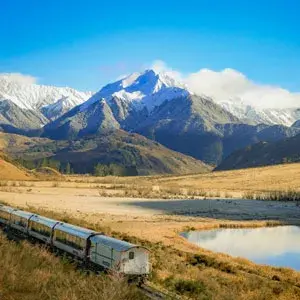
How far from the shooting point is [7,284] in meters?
19.4

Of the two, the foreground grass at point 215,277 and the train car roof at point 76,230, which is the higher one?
the train car roof at point 76,230

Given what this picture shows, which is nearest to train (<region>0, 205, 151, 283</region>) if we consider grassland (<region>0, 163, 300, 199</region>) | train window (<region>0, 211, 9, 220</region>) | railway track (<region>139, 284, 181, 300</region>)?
railway track (<region>139, 284, 181, 300</region>)

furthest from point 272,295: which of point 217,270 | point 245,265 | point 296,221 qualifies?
point 296,221

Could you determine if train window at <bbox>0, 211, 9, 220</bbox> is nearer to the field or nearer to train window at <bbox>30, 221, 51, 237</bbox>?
train window at <bbox>30, 221, 51, 237</bbox>

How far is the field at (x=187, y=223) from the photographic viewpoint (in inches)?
1156

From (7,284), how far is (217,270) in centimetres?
2053

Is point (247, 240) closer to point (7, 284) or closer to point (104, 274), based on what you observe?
point (104, 274)

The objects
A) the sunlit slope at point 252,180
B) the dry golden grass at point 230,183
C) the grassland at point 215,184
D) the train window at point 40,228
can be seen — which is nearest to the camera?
the train window at point 40,228

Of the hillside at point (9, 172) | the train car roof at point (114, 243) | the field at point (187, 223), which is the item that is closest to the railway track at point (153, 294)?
the field at point (187, 223)

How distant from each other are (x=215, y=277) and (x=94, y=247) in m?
8.46

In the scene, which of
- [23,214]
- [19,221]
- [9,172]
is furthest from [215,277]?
[9,172]

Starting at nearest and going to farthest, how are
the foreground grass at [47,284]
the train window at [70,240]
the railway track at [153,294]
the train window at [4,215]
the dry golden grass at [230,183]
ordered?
the foreground grass at [47,284]
the railway track at [153,294]
the train window at [70,240]
the train window at [4,215]
the dry golden grass at [230,183]

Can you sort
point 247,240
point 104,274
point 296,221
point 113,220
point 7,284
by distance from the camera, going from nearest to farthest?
1. point 7,284
2. point 104,274
3. point 247,240
4. point 113,220
5. point 296,221

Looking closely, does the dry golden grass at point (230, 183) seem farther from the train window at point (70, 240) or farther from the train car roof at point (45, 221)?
the train window at point (70, 240)
